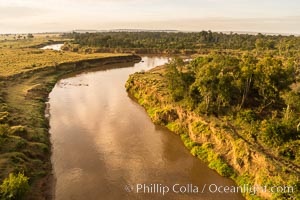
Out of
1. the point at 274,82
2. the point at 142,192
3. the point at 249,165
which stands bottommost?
the point at 142,192

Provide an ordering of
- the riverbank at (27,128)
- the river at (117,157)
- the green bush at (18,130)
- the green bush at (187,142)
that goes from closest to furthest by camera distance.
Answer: the river at (117,157), the riverbank at (27,128), the green bush at (18,130), the green bush at (187,142)

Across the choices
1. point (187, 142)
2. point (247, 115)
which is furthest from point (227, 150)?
point (187, 142)

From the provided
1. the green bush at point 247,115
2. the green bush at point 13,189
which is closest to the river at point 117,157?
the green bush at point 13,189

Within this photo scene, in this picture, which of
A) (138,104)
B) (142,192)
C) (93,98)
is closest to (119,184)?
(142,192)

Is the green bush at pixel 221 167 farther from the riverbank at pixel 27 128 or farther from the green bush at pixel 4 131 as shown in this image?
the green bush at pixel 4 131

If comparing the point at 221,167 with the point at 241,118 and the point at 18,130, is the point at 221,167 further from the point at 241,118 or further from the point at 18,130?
the point at 18,130

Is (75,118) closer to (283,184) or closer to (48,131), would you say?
(48,131)
